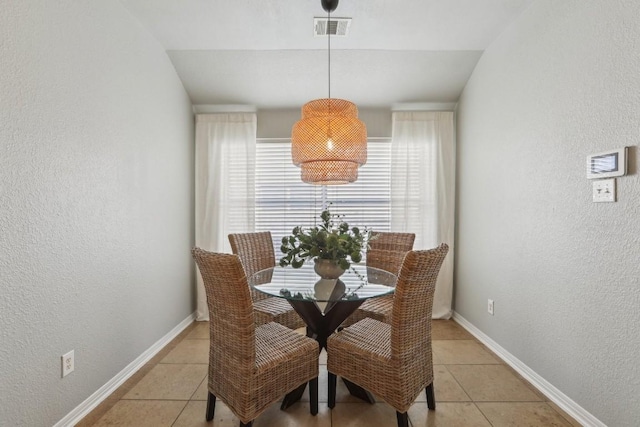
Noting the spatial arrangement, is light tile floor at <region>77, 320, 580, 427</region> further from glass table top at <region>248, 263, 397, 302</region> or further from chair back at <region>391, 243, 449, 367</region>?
glass table top at <region>248, 263, 397, 302</region>

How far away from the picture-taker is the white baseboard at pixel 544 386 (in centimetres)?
177

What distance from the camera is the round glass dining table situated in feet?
5.98

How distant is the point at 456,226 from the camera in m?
3.49

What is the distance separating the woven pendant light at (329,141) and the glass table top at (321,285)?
0.73 meters

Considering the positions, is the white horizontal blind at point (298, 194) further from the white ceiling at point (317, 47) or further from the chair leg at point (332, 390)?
the chair leg at point (332, 390)

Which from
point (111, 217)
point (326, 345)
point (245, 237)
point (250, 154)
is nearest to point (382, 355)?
point (326, 345)

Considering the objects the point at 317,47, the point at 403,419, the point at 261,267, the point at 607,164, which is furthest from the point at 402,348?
the point at 317,47

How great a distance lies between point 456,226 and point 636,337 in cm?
203

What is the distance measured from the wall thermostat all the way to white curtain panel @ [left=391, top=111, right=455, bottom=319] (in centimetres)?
172

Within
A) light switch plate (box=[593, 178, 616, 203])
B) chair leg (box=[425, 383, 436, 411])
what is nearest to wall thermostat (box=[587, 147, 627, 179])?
light switch plate (box=[593, 178, 616, 203])

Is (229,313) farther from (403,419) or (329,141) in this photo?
(329,141)

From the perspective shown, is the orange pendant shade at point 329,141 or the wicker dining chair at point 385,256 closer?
the orange pendant shade at point 329,141

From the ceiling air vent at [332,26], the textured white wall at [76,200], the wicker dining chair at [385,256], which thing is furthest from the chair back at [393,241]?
the textured white wall at [76,200]

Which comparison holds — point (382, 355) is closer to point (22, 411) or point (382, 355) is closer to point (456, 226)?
point (22, 411)
